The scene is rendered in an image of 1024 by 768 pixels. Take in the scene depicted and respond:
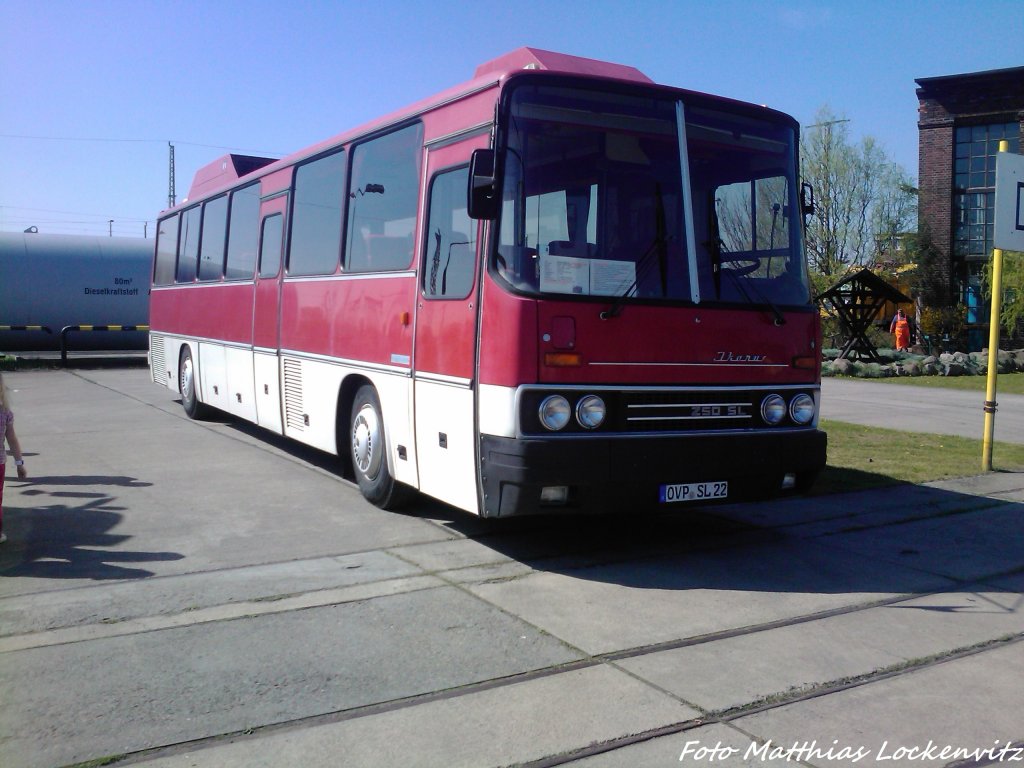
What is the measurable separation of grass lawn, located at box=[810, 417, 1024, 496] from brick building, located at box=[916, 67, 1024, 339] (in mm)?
27494

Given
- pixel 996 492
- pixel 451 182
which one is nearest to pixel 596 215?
pixel 451 182

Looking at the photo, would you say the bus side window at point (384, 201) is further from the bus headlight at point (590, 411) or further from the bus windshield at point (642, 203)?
the bus headlight at point (590, 411)

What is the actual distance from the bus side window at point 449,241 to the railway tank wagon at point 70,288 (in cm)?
2270

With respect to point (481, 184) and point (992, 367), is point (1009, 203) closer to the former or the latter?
point (992, 367)

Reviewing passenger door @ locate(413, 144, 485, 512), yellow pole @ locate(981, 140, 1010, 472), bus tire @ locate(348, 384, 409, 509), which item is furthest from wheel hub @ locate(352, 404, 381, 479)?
yellow pole @ locate(981, 140, 1010, 472)

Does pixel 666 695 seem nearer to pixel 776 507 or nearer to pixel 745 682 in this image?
pixel 745 682

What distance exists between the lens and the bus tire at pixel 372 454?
8391mm

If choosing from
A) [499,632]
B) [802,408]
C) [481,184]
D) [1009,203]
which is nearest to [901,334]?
[1009,203]

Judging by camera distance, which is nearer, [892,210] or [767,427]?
[767,427]

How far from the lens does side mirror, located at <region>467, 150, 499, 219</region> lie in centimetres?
640

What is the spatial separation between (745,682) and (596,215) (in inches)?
125

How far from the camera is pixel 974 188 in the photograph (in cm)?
3884

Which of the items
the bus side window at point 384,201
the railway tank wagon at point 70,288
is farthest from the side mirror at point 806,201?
the railway tank wagon at point 70,288

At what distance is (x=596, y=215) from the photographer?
6660 mm
